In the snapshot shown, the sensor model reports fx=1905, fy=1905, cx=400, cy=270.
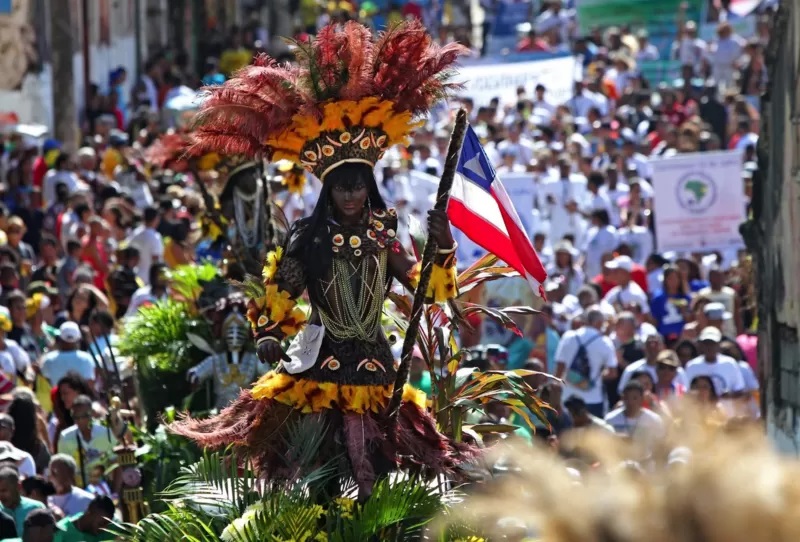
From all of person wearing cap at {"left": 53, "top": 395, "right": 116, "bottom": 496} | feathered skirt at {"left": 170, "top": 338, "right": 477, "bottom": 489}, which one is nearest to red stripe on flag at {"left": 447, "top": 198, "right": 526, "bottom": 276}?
feathered skirt at {"left": 170, "top": 338, "right": 477, "bottom": 489}

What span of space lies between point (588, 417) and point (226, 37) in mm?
24986

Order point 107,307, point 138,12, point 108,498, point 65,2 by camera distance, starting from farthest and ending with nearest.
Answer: point 138,12 → point 65,2 → point 107,307 → point 108,498

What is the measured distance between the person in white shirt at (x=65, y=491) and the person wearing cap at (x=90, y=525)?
2.23 ft

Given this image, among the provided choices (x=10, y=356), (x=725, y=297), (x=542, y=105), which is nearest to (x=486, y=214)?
(x=10, y=356)

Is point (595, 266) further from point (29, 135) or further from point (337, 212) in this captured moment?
point (337, 212)

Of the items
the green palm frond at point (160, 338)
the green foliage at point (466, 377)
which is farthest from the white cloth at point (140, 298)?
the green foliage at point (466, 377)

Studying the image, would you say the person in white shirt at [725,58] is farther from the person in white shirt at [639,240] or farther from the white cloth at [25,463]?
the white cloth at [25,463]

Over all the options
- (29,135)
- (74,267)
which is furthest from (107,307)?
(29,135)

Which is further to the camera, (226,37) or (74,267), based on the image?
(226,37)

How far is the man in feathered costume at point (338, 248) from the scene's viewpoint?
8180 mm

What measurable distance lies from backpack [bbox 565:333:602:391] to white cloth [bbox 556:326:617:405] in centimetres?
1

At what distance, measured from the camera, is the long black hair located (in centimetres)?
832

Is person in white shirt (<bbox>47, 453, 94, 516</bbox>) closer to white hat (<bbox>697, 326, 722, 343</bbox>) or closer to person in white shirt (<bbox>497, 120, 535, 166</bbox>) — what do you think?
white hat (<bbox>697, 326, 722, 343</bbox>)

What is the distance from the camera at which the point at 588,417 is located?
12680 mm
